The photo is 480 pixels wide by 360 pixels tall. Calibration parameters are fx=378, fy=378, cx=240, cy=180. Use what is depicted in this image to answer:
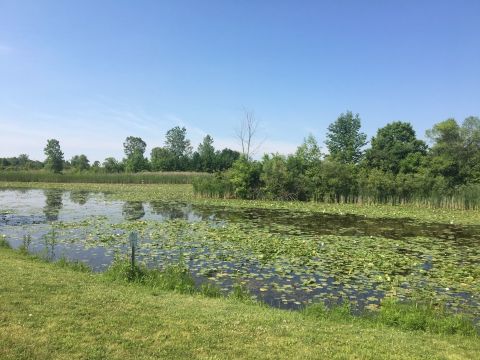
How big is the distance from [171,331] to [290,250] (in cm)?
710

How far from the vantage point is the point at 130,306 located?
5.55 metres

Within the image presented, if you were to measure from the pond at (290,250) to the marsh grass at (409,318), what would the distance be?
2.80ft

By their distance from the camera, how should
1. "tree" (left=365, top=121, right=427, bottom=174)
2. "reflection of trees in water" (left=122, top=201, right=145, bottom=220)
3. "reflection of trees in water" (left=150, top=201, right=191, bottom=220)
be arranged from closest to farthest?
1. "reflection of trees in water" (left=122, top=201, right=145, bottom=220)
2. "reflection of trees in water" (left=150, top=201, right=191, bottom=220)
3. "tree" (left=365, top=121, right=427, bottom=174)

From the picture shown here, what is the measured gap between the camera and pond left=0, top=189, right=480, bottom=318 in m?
8.13

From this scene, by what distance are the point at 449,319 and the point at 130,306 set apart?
16.3ft

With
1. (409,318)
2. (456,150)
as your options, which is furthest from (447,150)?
(409,318)

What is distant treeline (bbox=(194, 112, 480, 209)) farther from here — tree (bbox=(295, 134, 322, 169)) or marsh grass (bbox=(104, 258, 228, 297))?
marsh grass (bbox=(104, 258, 228, 297))

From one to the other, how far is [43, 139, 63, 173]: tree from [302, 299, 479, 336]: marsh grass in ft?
242

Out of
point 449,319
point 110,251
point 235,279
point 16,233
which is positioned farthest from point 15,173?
point 449,319

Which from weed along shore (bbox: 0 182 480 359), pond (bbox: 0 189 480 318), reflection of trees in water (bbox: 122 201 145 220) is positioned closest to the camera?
weed along shore (bbox: 0 182 480 359)

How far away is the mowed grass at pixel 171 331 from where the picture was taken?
4.20 m

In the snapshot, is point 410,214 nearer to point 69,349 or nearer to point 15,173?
point 69,349

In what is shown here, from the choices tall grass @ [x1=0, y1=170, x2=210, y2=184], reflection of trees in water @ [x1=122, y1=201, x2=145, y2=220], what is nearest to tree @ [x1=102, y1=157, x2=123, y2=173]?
tall grass @ [x1=0, y1=170, x2=210, y2=184]

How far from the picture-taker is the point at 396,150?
42406 mm
